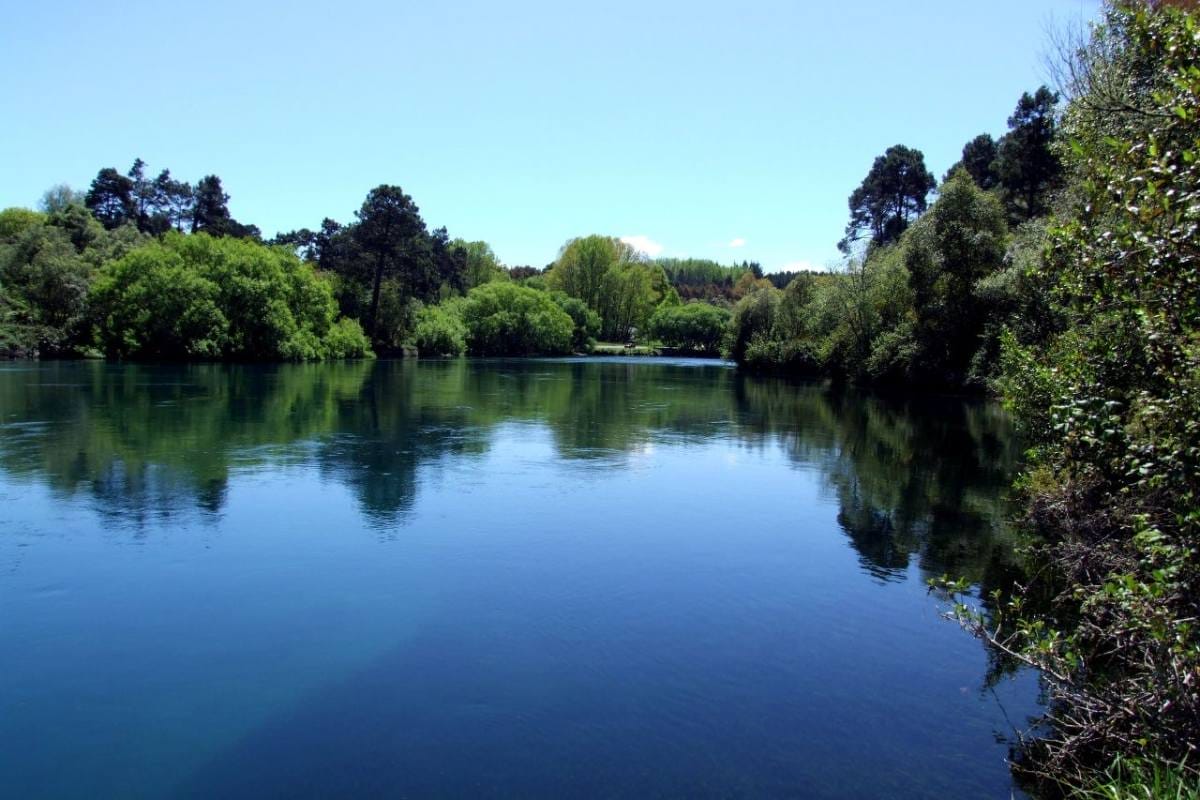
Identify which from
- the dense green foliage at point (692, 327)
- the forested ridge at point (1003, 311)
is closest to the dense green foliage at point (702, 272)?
the forested ridge at point (1003, 311)

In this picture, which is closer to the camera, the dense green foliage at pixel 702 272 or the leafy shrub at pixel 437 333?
the leafy shrub at pixel 437 333

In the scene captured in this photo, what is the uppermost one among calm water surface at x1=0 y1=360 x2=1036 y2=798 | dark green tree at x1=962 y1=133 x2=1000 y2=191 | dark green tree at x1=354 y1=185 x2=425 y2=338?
dark green tree at x1=962 y1=133 x2=1000 y2=191

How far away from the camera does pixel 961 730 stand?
7906mm

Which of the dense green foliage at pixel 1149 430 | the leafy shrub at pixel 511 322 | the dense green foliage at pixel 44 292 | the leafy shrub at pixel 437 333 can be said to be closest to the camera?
the dense green foliage at pixel 1149 430

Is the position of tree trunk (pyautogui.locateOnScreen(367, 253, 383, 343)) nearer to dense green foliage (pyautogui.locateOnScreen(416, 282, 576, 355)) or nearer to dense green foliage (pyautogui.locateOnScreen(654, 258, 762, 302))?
dense green foliage (pyautogui.locateOnScreen(416, 282, 576, 355))

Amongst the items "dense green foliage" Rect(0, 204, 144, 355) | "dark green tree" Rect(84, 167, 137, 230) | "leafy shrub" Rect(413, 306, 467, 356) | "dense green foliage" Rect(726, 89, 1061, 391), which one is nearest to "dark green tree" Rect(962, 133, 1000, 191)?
"dense green foliage" Rect(726, 89, 1061, 391)

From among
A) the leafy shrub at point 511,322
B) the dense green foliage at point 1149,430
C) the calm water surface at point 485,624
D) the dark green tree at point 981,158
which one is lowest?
the calm water surface at point 485,624

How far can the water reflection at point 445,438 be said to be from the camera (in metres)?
16.3

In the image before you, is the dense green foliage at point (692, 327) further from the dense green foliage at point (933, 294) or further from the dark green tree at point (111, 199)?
the dark green tree at point (111, 199)

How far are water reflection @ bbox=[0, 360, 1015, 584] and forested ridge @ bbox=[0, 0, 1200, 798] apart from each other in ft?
7.48

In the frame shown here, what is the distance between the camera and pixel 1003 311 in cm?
4100

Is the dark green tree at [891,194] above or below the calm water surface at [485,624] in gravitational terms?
above

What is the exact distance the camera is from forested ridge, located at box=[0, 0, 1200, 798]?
5.73 meters

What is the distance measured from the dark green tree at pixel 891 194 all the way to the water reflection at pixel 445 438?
3300 cm
